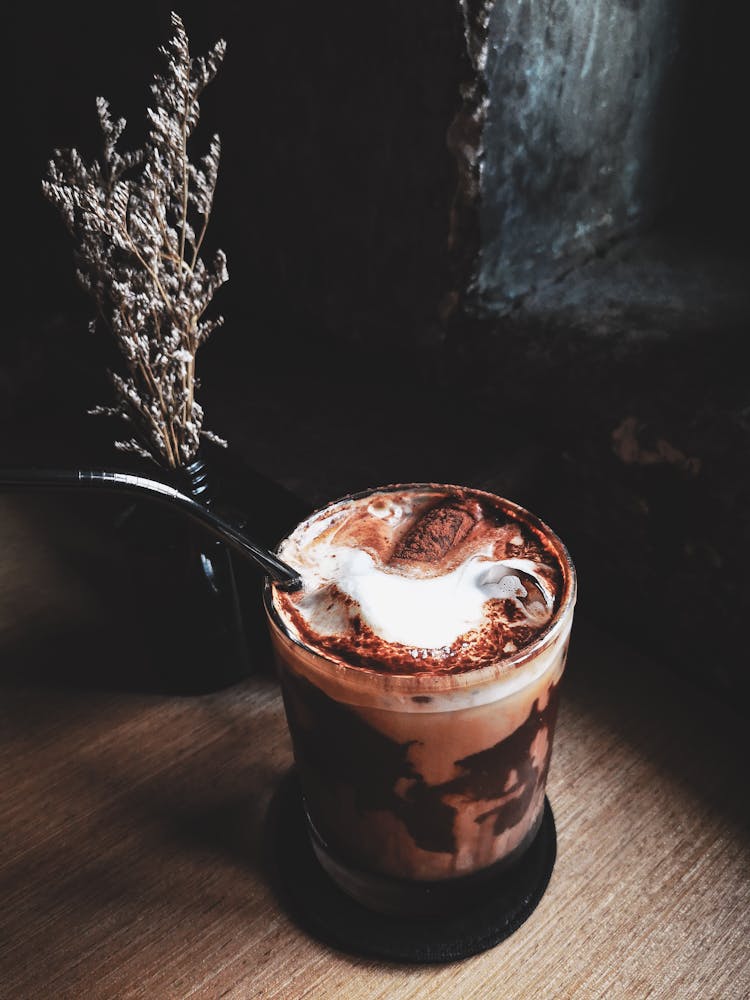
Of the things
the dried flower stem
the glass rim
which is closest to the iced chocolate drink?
the glass rim

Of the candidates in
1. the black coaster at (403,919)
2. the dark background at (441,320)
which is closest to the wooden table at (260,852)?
the black coaster at (403,919)

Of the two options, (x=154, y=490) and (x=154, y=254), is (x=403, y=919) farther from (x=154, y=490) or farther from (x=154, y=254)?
(x=154, y=254)

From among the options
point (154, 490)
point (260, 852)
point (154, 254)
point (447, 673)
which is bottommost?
point (260, 852)

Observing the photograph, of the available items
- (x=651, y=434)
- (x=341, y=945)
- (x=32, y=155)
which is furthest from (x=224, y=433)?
(x=32, y=155)

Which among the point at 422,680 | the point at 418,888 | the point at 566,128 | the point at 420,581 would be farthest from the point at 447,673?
the point at 566,128

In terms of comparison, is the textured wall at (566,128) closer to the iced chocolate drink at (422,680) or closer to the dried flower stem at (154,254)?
the dried flower stem at (154,254)

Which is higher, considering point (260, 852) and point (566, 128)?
point (566, 128)
